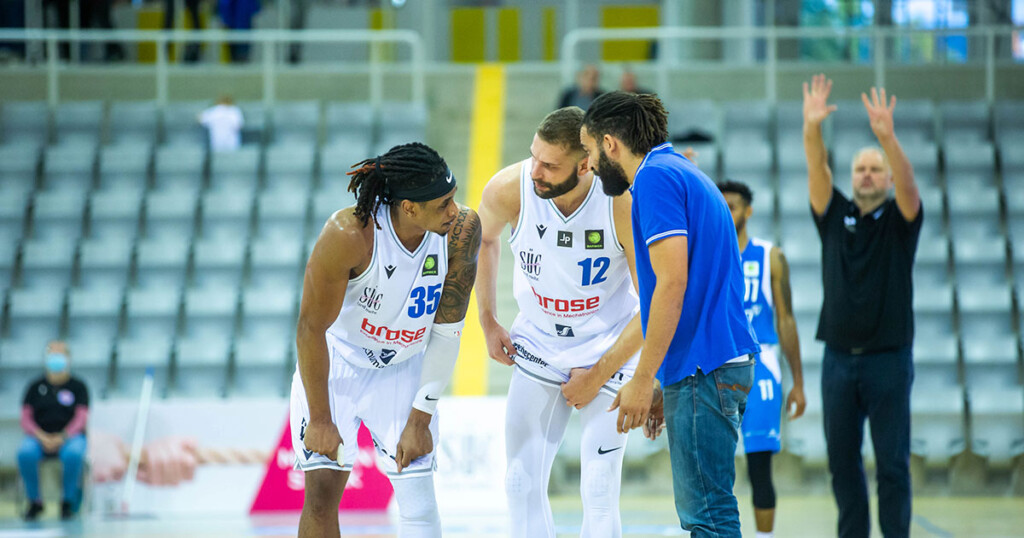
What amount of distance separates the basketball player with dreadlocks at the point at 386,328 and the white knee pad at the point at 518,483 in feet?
1.18

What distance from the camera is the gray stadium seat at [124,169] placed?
36.5ft

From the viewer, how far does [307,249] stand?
34.0ft

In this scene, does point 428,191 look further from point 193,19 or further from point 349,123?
point 193,19

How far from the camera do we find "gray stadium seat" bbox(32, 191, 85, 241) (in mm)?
10695

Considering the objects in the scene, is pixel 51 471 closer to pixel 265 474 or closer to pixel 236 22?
pixel 265 474

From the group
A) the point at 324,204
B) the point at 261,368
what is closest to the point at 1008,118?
the point at 324,204

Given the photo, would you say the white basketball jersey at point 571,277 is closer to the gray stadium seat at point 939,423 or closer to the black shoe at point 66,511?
the black shoe at point 66,511

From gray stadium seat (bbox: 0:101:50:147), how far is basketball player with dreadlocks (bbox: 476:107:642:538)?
29.7ft

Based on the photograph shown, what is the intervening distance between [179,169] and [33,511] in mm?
4186

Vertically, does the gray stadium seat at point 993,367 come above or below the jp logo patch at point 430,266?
below

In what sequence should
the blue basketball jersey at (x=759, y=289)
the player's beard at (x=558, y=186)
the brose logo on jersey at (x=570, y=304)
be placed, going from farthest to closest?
the blue basketball jersey at (x=759, y=289)
the brose logo on jersey at (x=570, y=304)
the player's beard at (x=558, y=186)

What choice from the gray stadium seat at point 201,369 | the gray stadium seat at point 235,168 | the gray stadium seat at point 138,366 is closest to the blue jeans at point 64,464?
the gray stadium seat at point 138,366

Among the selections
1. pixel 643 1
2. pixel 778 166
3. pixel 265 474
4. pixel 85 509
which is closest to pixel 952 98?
pixel 778 166

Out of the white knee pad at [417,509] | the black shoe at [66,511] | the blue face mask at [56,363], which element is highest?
the white knee pad at [417,509]
